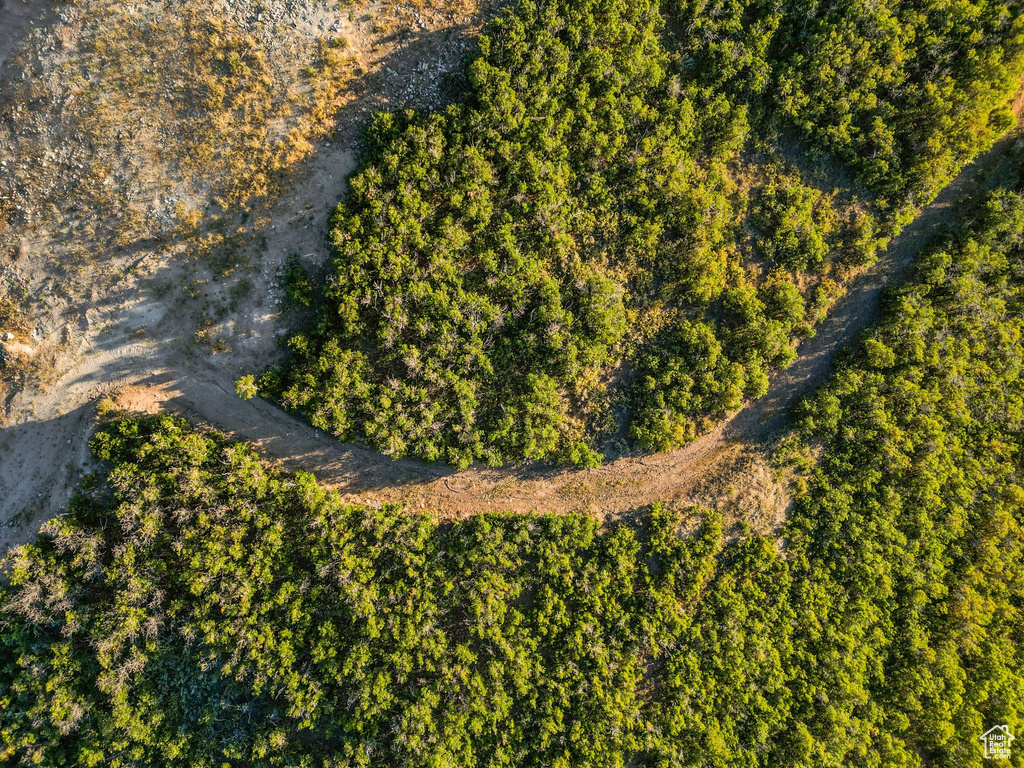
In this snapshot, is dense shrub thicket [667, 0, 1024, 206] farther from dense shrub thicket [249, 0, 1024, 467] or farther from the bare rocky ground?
Answer: the bare rocky ground

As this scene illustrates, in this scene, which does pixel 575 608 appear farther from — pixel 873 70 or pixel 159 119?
pixel 159 119

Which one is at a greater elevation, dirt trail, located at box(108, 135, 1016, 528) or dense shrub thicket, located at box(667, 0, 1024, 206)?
dense shrub thicket, located at box(667, 0, 1024, 206)

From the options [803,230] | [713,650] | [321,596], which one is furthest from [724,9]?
[321,596]

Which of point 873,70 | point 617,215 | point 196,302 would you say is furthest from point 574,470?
point 873,70
